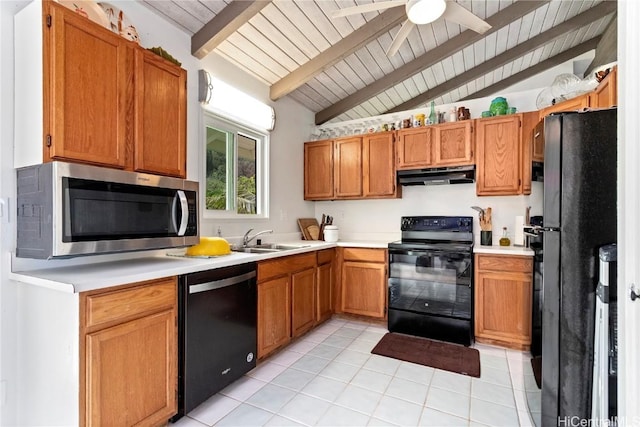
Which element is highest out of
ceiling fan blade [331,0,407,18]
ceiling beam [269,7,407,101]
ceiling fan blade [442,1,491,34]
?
ceiling beam [269,7,407,101]

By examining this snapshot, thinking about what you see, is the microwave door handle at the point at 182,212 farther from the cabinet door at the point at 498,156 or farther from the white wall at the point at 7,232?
the cabinet door at the point at 498,156

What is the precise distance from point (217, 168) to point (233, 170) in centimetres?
20

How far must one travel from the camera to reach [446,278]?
9.61 feet

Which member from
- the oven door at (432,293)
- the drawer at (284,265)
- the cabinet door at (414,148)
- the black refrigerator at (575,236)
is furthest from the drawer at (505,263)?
the drawer at (284,265)

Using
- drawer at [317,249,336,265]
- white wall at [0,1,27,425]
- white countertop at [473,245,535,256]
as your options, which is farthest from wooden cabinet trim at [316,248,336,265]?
white wall at [0,1,27,425]

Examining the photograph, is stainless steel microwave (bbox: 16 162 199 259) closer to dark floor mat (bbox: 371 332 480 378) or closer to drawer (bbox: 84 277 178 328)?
drawer (bbox: 84 277 178 328)

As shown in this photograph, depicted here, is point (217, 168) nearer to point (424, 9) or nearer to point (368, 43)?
point (368, 43)

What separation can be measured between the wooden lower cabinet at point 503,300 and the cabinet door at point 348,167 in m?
1.56

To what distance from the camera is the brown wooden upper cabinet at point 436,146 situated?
10.3 ft

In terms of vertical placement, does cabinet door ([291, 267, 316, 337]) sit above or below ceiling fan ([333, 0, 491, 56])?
below

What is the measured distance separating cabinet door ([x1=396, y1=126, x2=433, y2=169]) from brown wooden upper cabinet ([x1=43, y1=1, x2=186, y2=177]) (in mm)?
2318

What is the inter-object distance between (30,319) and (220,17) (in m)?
2.32

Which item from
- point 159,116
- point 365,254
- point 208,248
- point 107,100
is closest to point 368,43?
point 159,116

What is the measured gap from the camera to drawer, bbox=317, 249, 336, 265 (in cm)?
317
